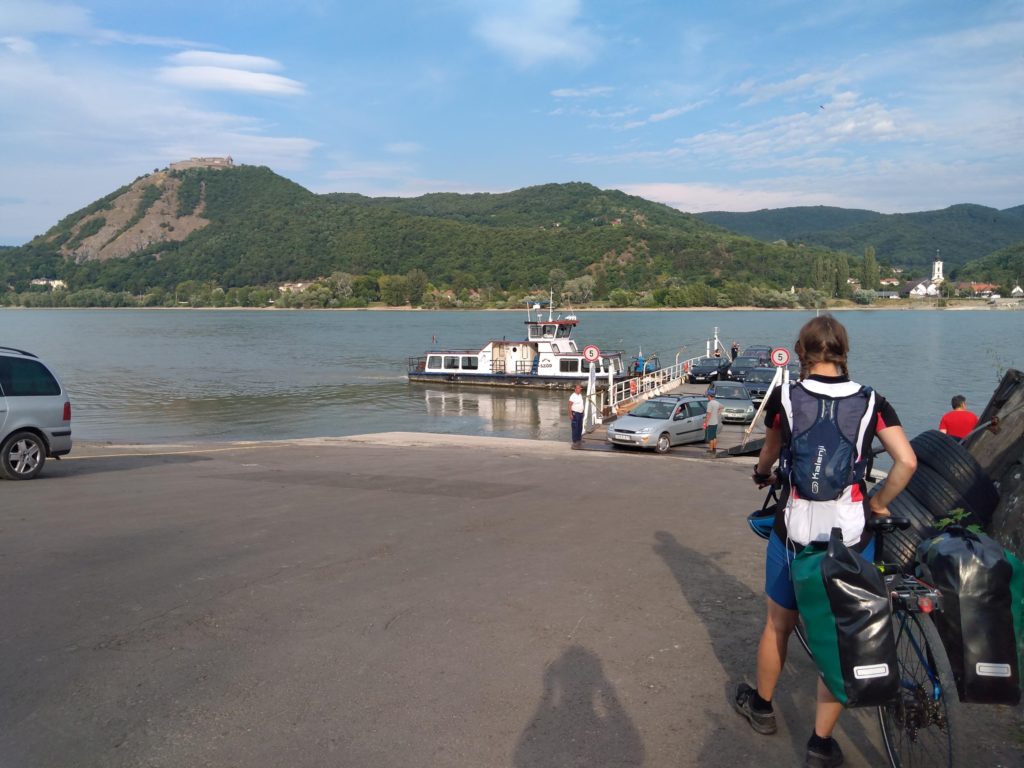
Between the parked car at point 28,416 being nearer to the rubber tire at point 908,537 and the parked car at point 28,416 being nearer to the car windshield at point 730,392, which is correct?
the rubber tire at point 908,537

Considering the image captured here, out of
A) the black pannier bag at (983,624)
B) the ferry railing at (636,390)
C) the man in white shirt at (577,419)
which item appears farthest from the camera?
the ferry railing at (636,390)

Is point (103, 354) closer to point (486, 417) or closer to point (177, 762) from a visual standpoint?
point (486, 417)

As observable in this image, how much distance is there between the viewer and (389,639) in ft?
17.3

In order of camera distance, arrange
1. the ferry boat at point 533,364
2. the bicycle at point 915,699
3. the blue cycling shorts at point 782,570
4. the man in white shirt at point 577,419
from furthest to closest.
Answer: the ferry boat at point 533,364 → the man in white shirt at point 577,419 → the blue cycling shorts at point 782,570 → the bicycle at point 915,699

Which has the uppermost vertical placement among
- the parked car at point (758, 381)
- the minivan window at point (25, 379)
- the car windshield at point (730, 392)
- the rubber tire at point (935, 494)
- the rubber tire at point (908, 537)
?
the minivan window at point (25, 379)

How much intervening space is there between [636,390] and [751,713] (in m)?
31.3

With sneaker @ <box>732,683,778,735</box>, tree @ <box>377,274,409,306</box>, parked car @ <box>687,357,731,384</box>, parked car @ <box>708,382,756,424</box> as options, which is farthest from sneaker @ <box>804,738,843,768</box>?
tree @ <box>377,274,409,306</box>

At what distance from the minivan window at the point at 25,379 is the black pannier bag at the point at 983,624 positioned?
12.4 m

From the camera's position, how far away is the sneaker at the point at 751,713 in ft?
13.2

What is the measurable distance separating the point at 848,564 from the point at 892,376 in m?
58.5

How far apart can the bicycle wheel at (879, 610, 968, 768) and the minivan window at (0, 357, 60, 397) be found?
1218 centimetres

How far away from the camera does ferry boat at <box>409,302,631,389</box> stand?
1932 inches

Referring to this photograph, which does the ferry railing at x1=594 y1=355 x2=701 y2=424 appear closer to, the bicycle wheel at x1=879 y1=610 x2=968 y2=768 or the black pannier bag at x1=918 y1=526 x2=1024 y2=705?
the bicycle wheel at x1=879 y1=610 x2=968 y2=768

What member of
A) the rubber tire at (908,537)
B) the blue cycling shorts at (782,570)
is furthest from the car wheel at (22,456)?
the rubber tire at (908,537)
